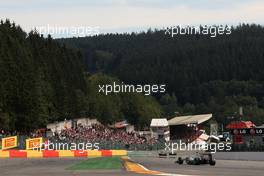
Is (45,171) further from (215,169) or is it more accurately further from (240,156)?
(240,156)

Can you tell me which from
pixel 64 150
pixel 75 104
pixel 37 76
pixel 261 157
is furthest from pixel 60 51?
pixel 261 157

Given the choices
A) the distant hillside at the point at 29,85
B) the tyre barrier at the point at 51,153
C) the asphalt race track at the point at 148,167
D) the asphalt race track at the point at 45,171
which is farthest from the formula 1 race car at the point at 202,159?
the distant hillside at the point at 29,85

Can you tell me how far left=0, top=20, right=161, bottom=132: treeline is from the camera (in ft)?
225

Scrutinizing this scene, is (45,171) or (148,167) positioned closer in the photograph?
(45,171)

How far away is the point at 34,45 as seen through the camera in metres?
85.8

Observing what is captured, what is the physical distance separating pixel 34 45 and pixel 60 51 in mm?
12547

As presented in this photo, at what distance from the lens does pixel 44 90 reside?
3100 inches

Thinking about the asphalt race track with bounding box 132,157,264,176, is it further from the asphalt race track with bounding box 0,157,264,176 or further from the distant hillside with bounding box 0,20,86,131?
the distant hillside with bounding box 0,20,86,131

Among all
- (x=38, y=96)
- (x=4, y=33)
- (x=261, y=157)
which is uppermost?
(x=4, y=33)

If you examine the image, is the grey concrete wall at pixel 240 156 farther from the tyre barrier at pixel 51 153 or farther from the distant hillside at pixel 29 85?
the distant hillside at pixel 29 85

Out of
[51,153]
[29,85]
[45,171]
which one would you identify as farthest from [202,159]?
[29,85]

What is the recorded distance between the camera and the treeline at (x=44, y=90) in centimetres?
6850

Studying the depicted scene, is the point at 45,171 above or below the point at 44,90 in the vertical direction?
below

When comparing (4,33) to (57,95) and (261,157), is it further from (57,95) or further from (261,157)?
(261,157)
